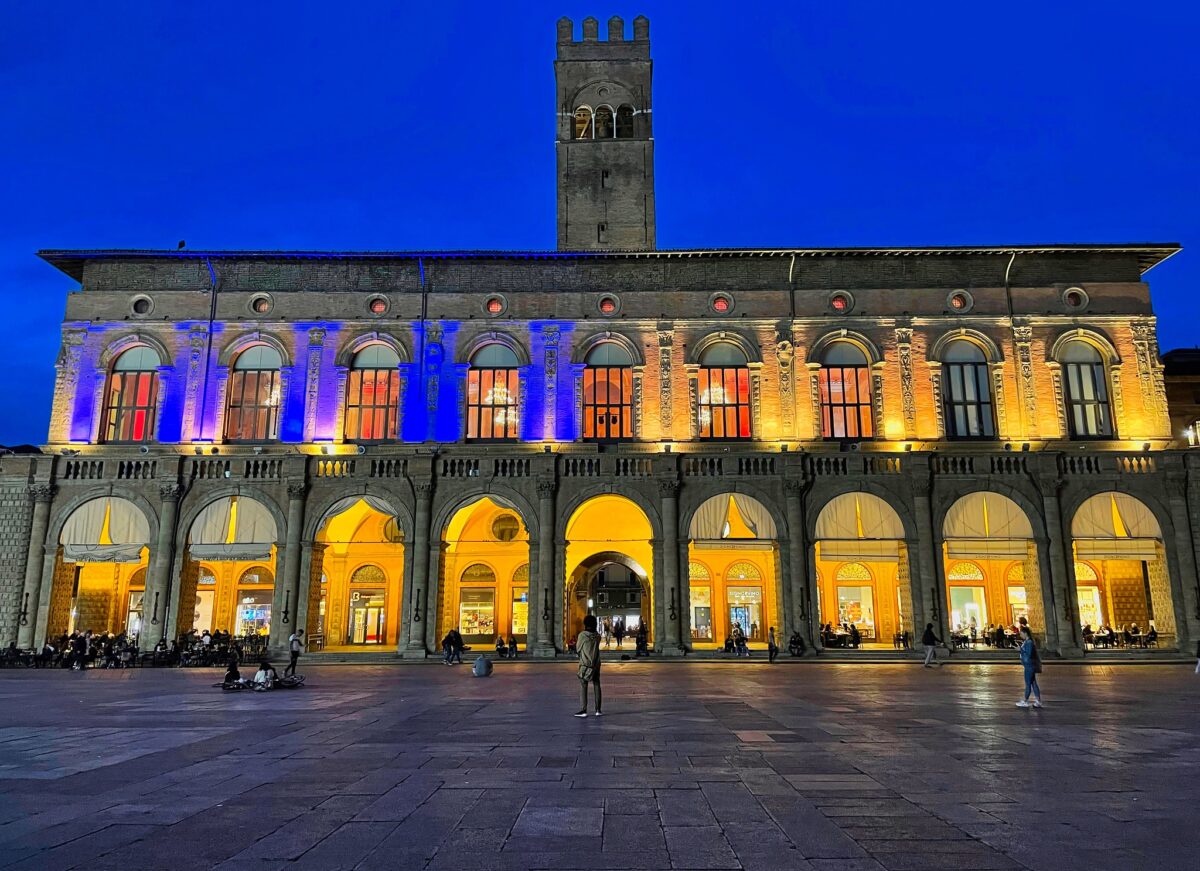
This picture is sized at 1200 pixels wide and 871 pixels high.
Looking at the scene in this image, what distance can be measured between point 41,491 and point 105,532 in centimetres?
321

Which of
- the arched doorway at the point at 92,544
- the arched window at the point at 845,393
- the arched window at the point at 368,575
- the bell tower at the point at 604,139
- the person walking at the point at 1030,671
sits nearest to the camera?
the person walking at the point at 1030,671

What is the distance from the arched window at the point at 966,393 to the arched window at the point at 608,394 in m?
14.2

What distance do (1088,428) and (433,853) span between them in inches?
1503

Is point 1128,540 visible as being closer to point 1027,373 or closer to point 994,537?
point 994,537

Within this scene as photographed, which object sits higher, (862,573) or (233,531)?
(233,531)

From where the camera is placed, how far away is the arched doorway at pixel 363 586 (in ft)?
135

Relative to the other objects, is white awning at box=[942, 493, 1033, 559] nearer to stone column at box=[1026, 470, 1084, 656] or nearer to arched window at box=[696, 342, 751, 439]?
stone column at box=[1026, 470, 1084, 656]

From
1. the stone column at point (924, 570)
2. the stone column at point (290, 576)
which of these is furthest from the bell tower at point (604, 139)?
the stone column at point (290, 576)

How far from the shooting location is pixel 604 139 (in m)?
49.0

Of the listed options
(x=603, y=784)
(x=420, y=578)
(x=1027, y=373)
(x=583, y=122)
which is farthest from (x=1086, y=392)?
(x=603, y=784)

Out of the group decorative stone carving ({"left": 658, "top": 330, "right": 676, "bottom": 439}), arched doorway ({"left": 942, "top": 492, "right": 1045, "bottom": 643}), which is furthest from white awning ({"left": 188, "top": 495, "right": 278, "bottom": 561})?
arched doorway ({"left": 942, "top": 492, "right": 1045, "bottom": 643})

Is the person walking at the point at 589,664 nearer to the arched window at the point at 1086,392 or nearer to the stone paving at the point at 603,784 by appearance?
the stone paving at the point at 603,784

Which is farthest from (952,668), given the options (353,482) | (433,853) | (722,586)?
(433,853)

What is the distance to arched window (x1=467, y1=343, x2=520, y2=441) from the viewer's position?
37.7 m
